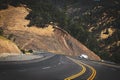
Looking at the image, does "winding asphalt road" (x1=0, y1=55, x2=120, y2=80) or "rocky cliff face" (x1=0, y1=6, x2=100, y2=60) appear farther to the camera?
"rocky cliff face" (x1=0, y1=6, x2=100, y2=60)

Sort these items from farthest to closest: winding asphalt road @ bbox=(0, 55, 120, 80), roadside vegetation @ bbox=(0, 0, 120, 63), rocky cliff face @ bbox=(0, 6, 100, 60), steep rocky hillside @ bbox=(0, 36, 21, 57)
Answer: roadside vegetation @ bbox=(0, 0, 120, 63), rocky cliff face @ bbox=(0, 6, 100, 60), steep rocky hillside @ bbox=(0, 36, 21, 57), winding asphalt road @ bbox=(0, 55, 120, 80)

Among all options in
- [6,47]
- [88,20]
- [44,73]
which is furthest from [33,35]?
[88,20]

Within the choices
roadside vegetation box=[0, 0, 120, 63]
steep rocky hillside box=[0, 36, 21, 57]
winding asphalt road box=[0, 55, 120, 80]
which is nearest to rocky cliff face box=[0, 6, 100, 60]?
roadside vegetation box=[0, 0, 120, 63]

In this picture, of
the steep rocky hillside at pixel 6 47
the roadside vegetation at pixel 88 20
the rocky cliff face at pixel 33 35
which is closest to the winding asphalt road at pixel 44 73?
the steep rocky hillside at pixel 6 47

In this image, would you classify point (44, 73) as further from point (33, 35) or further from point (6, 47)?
point (33, 35)

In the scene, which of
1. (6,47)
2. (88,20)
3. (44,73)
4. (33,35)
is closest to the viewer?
(44,73)

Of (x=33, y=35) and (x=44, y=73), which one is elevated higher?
(x=44, y=73)

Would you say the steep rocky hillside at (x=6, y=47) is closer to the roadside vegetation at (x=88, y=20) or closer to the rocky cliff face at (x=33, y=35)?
the rocky cliff face at (x=33, y=35)

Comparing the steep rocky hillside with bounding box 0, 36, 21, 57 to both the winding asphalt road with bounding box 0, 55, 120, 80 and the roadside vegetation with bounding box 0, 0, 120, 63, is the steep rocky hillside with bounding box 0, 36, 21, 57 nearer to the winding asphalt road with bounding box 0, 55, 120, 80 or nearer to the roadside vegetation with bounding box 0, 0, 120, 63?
the winding asphalt road with bounding box 0, 55, 120, 80

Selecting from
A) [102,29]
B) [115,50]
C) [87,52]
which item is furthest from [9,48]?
[102,29]

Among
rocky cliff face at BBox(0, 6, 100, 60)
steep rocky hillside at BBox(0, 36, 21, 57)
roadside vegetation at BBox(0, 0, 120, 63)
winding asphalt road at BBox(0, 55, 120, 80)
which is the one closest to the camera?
winding asphalt road at BBox(0, 55, 120, 80)
